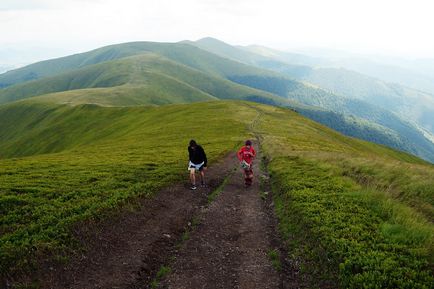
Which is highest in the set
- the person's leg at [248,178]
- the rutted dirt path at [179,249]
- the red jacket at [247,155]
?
the red jacket at [247,155]

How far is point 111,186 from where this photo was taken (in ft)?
84.1

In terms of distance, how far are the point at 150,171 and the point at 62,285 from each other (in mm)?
18354

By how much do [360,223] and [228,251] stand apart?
6.88 metres

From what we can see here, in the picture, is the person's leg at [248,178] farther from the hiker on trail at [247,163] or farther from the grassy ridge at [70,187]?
the grassy ridge at [70,187]

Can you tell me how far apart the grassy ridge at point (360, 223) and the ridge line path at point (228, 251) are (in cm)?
147

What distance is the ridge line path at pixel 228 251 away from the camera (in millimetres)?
14753

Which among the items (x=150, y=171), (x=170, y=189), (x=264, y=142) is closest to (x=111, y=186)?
(x=170, y=189)

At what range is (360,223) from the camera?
17719 mm

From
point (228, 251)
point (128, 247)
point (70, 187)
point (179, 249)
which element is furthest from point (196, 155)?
point (128, 247)

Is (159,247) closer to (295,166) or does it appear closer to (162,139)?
(295,166)

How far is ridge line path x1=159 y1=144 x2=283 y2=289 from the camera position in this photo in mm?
14753

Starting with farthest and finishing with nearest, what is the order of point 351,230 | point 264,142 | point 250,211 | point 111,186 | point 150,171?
1. point 264,142
2. point 150,171
3. point 111,186
4. point 250,211
5. point 351,230

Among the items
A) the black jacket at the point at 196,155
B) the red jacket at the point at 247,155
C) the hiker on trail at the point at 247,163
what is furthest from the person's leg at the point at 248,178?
the black jacket at the point at 196,155

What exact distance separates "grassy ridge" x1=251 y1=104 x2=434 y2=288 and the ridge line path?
1.47m
